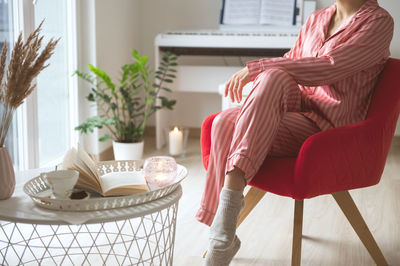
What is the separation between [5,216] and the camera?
111 centimetres

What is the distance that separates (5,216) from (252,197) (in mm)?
960

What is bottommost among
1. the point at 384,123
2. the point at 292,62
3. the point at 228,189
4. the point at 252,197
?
the point at 252,197

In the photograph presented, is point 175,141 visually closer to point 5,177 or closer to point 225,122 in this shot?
point 225,122

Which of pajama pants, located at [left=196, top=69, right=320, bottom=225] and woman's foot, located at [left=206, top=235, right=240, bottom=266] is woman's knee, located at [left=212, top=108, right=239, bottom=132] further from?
woman's foot, located at [left=206, top=235, right=240, bottom=266]

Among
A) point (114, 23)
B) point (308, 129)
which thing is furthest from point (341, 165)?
point (114, 23)

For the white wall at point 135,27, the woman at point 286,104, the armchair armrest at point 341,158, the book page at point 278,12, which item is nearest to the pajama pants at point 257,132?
the woman at point 286,104

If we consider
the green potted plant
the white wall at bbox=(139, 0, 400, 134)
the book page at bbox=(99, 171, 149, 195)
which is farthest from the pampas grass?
the white wall at bbox=(139, 0, 400, 134)

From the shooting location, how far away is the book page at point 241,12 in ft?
12.1

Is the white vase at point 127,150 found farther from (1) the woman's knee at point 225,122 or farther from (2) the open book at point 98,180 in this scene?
(2) the open book at point 98,180

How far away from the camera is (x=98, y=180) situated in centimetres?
125

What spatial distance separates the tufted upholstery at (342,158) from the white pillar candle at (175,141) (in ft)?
5.84

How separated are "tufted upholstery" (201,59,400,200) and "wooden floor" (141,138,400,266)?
14.4 inches

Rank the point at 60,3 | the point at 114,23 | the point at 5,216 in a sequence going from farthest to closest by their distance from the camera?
1. the point at 114,23
2. the point at 60,3
3. the point at 5,216

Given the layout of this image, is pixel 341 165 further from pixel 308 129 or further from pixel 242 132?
pixel 242 132
